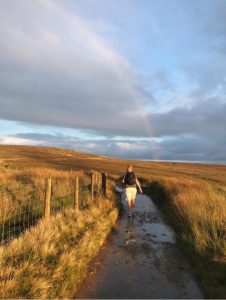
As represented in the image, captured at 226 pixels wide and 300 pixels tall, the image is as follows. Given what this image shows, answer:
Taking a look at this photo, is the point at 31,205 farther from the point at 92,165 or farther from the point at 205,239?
the point at 92,165

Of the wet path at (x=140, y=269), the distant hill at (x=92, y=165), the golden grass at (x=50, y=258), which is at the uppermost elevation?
the distant hill at (x=92, y=165)

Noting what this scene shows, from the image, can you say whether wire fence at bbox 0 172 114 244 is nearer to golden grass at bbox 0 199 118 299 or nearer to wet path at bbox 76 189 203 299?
golden grass at bbox 0 199 118 299

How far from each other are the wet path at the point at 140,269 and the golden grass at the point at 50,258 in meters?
0.34

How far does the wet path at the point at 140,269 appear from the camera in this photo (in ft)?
21.3

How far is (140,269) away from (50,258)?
2.25 metres

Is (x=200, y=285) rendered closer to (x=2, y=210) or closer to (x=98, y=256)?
(x=98, y=256)

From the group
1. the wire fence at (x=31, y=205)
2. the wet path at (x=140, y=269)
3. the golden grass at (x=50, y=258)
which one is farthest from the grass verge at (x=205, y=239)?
the wire fence at (x=31, y=205)

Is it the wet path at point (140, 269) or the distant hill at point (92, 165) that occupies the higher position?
the distant hill at point (92, 165)

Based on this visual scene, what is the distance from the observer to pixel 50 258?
692 centimetres

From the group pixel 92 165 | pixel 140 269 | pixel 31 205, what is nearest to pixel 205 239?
pixel 140 269

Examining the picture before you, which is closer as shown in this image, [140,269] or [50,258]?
[50,258]

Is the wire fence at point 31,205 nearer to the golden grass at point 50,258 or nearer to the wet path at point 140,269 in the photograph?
the golden grass at point 50,258

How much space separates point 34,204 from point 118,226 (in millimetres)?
3731

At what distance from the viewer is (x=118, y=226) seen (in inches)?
492
